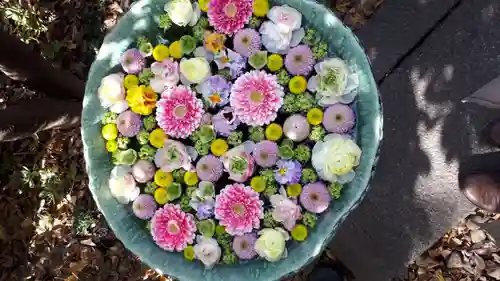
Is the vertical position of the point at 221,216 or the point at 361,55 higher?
the point at 361,55

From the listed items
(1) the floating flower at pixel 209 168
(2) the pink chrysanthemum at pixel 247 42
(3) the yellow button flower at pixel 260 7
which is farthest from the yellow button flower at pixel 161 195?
(3) the yellow button flower at pixel 260 7

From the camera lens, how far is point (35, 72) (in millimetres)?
1729

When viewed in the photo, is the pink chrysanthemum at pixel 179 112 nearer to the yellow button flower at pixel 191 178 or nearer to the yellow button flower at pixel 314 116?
the yellow button flower at pixel 191 178

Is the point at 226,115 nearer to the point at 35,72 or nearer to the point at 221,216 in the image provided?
the point at 221,216

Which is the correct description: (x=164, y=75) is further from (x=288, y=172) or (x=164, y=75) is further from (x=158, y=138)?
(x=288, y=172)

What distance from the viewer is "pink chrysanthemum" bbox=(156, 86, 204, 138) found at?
1.55 m

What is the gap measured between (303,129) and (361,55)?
0.25 metres

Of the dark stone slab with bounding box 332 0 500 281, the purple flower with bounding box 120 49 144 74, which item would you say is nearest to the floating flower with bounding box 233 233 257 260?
the purple flower with bounding box 120 49 144 74

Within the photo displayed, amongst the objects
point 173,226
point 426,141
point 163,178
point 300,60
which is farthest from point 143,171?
point 426,141

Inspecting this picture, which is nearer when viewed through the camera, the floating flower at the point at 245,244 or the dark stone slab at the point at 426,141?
the floating flower at the point at 245,244

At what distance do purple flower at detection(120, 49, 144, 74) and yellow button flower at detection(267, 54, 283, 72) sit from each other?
350mm

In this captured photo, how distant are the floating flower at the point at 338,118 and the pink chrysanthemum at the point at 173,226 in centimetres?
44

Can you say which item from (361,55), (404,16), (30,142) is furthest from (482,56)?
(30,142)

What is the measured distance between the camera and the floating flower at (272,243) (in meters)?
1.51
